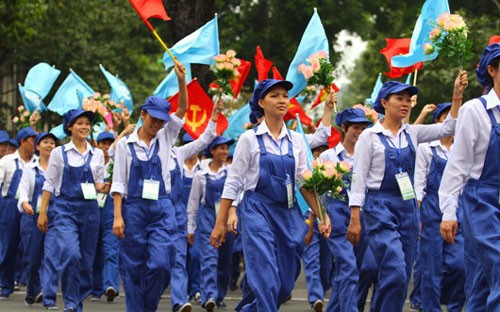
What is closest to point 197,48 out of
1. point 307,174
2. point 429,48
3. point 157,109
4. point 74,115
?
point 74,115

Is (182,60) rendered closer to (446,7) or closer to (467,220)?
(446,7)

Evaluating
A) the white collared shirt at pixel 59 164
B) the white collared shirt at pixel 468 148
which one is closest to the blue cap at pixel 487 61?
the white collared shirt at pixel 468 148

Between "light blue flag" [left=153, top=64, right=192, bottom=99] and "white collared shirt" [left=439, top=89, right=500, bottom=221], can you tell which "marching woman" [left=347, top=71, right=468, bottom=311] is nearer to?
"white collared shirt" [left=439, top=89, right=500, bottom=221]

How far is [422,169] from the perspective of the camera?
43.7 feet

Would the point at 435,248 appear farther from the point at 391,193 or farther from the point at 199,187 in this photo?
the point at 199,187

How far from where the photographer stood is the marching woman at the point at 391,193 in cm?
1018

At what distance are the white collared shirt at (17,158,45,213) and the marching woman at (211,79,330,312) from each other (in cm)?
599

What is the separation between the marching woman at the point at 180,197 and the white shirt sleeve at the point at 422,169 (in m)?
2.35

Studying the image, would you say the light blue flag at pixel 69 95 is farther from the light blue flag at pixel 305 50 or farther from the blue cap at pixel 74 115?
the light blue flag at pixel 305 50

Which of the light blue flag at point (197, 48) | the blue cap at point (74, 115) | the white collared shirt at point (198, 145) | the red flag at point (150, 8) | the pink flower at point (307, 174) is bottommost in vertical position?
the pink flower at point (307, 174)

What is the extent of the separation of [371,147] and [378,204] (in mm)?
508

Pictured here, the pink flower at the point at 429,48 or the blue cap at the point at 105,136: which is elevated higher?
the pink flower at the point at 429,48

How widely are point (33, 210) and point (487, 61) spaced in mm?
8824

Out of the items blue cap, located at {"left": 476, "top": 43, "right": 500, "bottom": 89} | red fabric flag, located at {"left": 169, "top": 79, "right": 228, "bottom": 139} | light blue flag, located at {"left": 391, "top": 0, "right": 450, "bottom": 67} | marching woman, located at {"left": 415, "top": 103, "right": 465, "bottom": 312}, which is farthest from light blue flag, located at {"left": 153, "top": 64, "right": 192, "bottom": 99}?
blue cap, located at {"left": 476, "top": 43, "right": 500, "bottom": 89}
